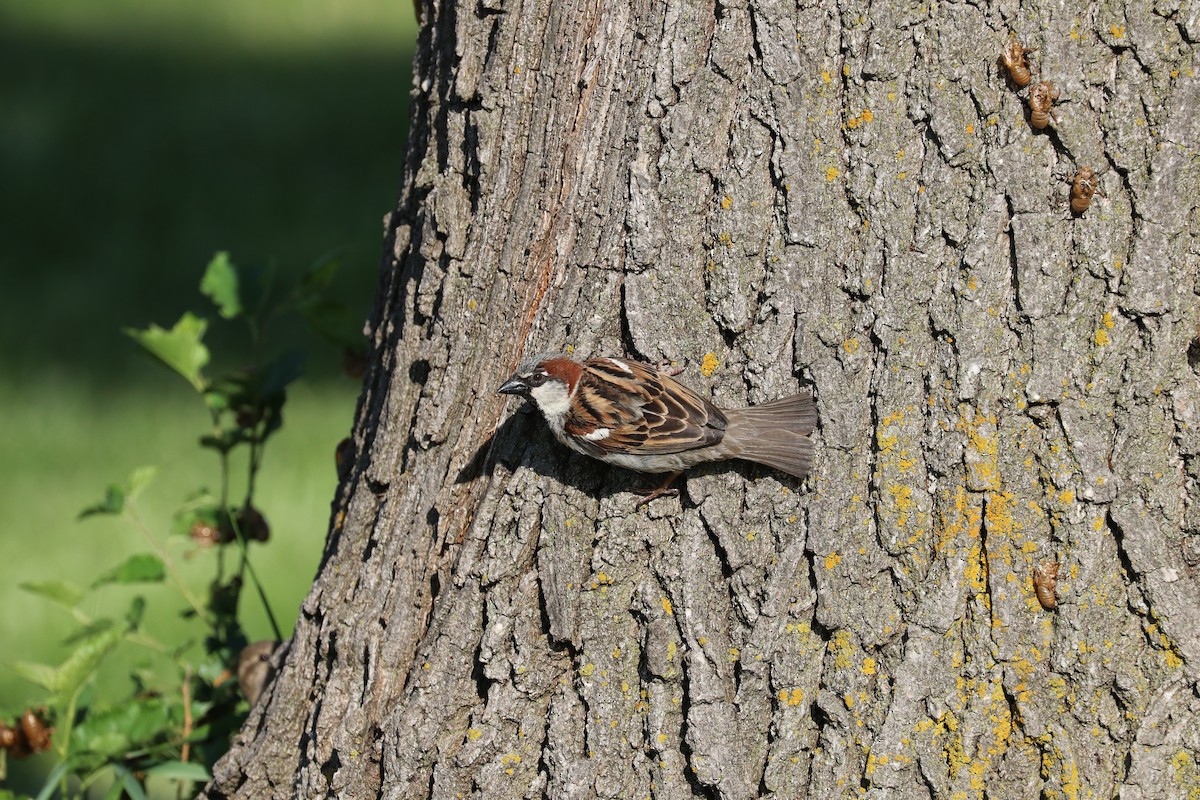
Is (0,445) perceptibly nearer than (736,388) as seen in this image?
No

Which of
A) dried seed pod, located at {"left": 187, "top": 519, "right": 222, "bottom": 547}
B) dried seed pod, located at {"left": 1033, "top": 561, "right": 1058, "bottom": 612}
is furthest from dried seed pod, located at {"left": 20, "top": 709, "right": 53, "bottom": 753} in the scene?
dried seed pod, located at {"left": 1033, "top": 561, "right": 1058, "bottom": 612}

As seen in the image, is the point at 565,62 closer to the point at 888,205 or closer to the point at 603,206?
the point at 603,206

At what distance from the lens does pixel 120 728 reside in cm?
305

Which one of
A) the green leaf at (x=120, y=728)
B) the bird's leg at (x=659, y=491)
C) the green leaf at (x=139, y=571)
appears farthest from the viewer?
the green leaf at (x=139, y=571)

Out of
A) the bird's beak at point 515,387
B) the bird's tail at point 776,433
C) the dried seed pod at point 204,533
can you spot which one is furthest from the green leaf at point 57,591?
the bird's tail at point 776,433

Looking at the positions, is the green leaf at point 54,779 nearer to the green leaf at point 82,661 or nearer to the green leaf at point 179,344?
the green leaf at point 82,661

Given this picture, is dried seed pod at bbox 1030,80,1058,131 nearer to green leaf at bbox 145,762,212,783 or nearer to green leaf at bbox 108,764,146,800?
green leaf at bbox 145,762,212,783

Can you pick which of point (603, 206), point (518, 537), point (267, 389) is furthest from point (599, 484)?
point (267, 389)

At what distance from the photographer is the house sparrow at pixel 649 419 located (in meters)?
2.44

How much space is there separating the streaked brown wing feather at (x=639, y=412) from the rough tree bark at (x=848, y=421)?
54 millimetres

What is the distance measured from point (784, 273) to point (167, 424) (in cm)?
449

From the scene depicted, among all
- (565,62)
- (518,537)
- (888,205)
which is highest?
(565,62)

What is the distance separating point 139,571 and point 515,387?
4.18ft

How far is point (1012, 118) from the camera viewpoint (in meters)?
2.36
